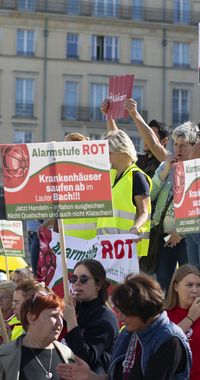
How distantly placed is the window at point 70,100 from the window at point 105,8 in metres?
3.70

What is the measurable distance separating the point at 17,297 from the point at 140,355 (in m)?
1.49

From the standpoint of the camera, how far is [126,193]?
765 centimetres

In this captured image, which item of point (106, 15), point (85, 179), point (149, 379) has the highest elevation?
point (106, 15)

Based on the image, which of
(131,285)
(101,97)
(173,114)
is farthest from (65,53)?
(131,285)

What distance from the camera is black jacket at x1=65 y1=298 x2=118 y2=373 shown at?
5754 mm

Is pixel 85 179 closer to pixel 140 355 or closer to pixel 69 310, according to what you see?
pixel 69 310

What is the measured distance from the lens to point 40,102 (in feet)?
156

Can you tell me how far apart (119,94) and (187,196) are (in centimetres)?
176

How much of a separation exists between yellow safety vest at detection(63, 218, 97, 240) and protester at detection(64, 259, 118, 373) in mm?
1466

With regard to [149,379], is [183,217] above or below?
above

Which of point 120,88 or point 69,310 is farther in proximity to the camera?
point 120,88

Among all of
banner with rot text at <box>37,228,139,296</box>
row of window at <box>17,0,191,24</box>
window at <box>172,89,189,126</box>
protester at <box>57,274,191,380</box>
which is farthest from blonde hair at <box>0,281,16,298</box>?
row of window at <box>17,0,191,24</box>

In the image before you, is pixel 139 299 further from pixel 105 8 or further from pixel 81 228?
pixel 105 8

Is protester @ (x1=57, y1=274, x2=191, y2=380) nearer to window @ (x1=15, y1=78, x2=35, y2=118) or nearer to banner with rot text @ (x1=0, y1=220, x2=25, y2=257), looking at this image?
banner with rot text @ (x1=0, y1=220, x2=25, y2=257)
